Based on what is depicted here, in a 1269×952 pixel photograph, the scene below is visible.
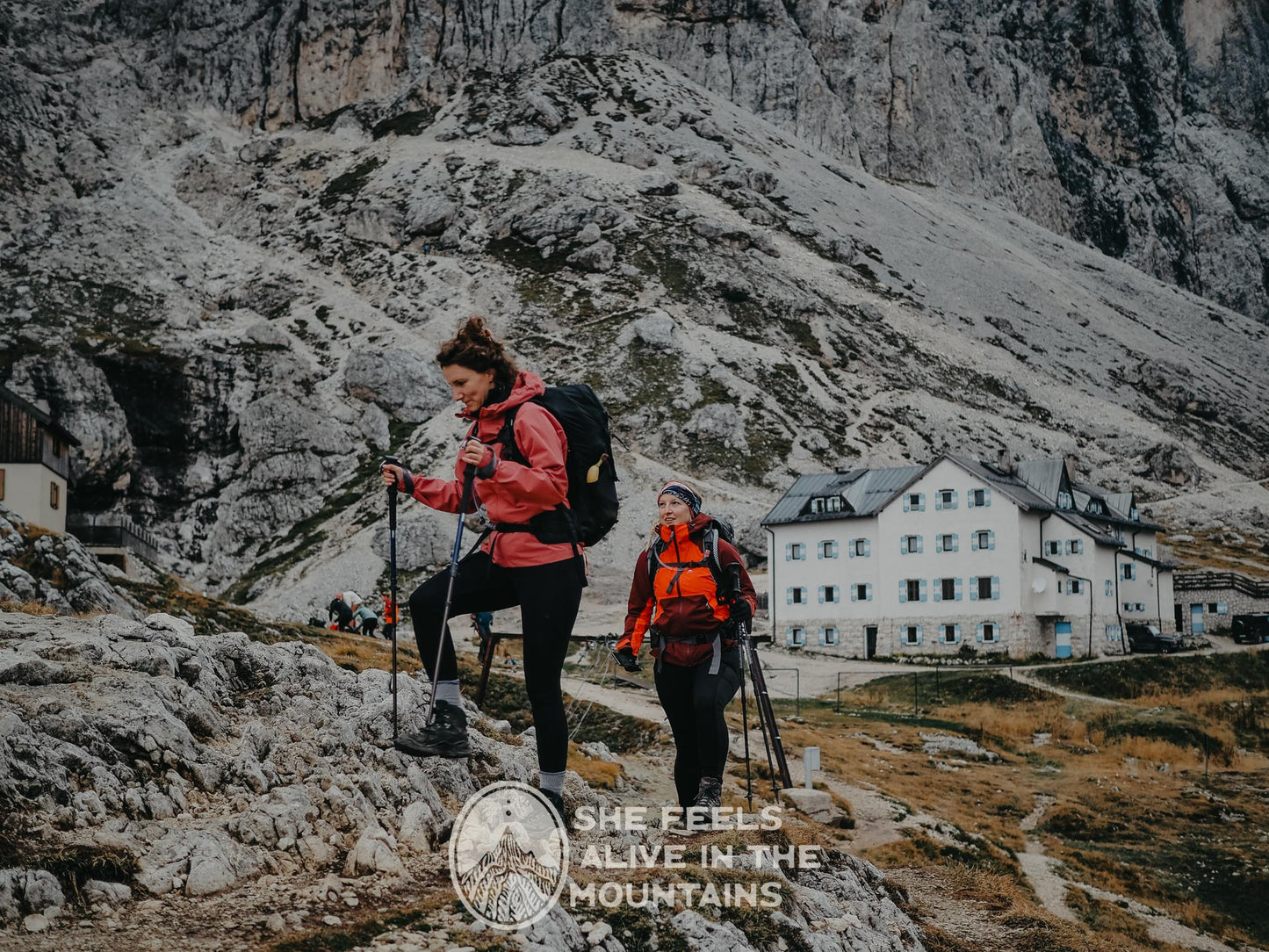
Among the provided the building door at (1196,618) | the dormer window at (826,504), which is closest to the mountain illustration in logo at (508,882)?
the dormer window at (826,504)

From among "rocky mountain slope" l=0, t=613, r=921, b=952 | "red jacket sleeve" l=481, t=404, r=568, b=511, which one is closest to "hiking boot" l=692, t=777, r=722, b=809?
"rocky mountain slope" l=0, t=613, r=921, b=952

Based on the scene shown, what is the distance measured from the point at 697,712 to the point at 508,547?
306cm

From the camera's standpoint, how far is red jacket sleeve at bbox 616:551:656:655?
34.8 ft

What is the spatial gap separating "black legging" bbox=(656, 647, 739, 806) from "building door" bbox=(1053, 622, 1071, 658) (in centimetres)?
5384

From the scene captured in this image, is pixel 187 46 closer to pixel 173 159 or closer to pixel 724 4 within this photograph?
pixel 173 159

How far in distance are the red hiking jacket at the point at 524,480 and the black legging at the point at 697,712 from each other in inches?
108

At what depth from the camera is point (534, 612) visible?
25.6 ft

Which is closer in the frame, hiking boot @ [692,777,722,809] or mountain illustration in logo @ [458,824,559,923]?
mountain illustration in logo @ [458,824,559,923]

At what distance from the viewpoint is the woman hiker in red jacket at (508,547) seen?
25.5 feet

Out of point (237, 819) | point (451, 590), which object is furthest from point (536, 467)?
point (237, 819)

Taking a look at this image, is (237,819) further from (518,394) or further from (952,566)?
(952,566)

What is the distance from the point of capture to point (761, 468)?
95.6m
